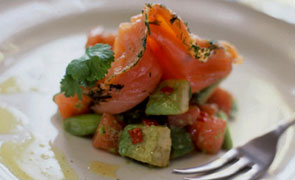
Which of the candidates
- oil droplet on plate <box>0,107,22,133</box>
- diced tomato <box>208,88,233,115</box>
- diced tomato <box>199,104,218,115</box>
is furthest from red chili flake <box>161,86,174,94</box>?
oil droplet on plate <box>0,107,22,133</box>

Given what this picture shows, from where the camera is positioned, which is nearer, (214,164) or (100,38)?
(214,164)

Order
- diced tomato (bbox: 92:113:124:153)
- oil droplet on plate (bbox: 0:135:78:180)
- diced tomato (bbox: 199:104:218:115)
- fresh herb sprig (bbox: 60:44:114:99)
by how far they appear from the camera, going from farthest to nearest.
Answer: diced tomato (bbox: 199:104:218:115) < diced tomato (bbox: 92:113:124:153) < fresh herb sprig (bbox: 60:44:114:99) < oil droplet on plate (bbox: 0:135:78:180)

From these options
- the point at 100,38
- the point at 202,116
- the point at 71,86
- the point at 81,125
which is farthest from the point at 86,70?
the point at 202,116

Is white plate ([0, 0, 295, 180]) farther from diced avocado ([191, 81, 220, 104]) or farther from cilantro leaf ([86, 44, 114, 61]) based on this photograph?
cilantro leaf ([86, 44, 114, 61])

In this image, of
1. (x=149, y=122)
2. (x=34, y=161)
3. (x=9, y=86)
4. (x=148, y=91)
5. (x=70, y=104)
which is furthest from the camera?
(x=9, y=86)

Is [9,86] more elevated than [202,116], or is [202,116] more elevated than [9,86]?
[9,86]

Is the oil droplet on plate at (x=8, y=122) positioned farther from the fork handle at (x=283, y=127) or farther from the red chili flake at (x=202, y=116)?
the fork handle at (x=283, y=127)

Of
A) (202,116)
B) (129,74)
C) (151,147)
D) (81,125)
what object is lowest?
(151,147)

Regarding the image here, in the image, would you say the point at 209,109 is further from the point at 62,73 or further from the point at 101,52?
the point at 62,73
